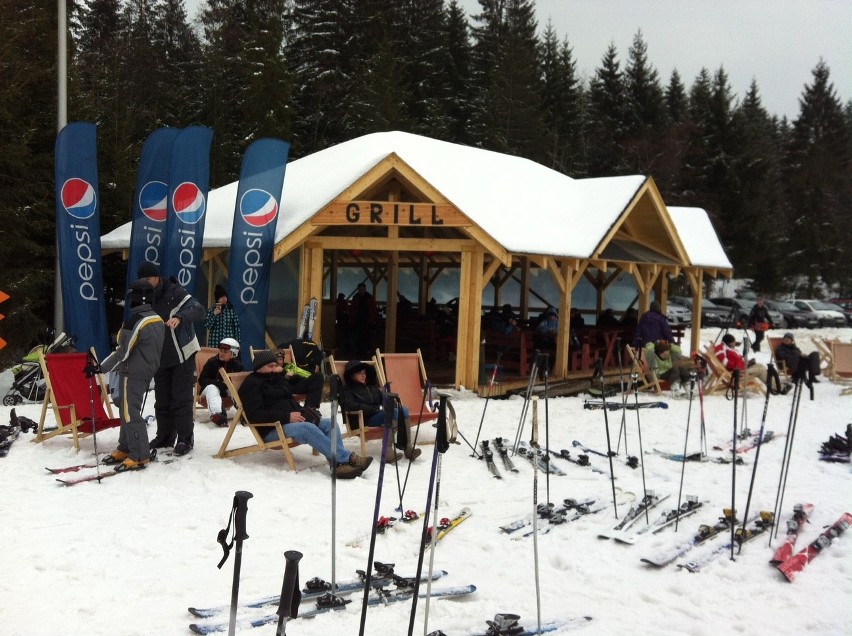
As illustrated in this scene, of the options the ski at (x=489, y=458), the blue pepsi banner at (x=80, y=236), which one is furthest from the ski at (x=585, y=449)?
the blue pepsi banner at (x=80, y=236)

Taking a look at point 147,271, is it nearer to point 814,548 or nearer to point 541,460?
point 541,460

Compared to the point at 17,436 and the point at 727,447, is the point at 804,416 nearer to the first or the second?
the point at 727,447

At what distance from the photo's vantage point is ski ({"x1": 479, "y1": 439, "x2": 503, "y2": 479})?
7281 millimetres

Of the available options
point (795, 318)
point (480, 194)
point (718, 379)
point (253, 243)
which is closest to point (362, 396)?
point (253, 243)

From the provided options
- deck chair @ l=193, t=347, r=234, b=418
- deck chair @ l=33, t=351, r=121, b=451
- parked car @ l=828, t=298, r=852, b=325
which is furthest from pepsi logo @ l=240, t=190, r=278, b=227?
parked car @ l=828, t=298, r=852, b=325

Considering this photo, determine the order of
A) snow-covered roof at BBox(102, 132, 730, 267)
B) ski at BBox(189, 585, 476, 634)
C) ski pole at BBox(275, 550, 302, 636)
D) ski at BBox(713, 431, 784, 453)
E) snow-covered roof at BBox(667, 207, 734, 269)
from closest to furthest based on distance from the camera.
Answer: ski pole at BBox(275, 550, 302, 636)
ski at BBox(189, 585, 476, 634)
ski at BBox(713, 431, 784, 453)
snow-covered roof at BBox(102, 132, 730, 267)
snow-covered roof at BBox(667, 207, 734, 269)

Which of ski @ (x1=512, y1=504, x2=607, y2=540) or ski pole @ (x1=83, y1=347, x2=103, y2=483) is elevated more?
ski pole @ (x1=83, y1=347, x2=103, y2=483)

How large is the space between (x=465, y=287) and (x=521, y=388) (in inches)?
78.2

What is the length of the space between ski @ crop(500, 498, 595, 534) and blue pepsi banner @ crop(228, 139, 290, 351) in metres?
6.88

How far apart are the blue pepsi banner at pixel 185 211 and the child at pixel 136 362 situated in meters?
5.02

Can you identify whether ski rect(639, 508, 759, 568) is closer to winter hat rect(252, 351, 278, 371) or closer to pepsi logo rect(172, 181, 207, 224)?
winter hat rect(252, 351, 278, 371)

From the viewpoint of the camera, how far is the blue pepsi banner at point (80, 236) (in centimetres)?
1182

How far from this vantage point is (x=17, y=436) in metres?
8.03

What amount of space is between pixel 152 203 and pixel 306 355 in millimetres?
4477
